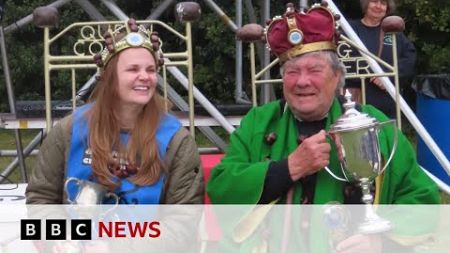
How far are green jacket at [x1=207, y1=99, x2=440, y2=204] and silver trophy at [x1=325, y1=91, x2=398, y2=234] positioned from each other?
0.31 feet

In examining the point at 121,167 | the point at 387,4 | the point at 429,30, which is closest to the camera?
the point at 121,167

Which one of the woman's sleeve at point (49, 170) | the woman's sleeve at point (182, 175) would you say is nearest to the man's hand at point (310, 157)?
the woman's sleeve at point (182, 175)

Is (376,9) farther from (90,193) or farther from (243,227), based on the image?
(90,193)

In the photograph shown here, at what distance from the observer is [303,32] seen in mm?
2428

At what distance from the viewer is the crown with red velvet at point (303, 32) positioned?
243 centimetres

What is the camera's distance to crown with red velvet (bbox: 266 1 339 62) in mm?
2432

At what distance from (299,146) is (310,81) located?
21 centimetres

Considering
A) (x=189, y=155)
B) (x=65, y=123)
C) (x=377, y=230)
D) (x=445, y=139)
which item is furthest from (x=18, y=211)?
(x=445, y=139)

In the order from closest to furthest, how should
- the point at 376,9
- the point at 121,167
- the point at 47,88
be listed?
the point at 121,167 → the point at 47,88 → the point at 376,9

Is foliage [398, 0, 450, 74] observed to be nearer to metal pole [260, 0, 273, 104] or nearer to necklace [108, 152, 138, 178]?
metal pole [260, 0, 273, 104]

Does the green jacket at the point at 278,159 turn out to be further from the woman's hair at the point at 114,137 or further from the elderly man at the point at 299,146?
the woman's hair at the point at 114,137

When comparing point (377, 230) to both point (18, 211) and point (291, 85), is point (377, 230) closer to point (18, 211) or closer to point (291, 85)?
point (291, 85)

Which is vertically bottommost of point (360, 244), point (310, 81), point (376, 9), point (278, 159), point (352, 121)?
point (360, 244)

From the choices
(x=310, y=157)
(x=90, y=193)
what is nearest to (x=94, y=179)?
(x=90, y=193)
